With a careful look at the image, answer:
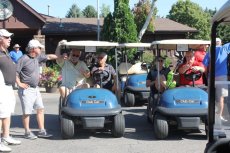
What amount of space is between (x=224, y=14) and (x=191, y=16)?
151 feet

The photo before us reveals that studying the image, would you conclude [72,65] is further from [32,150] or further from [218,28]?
[218,28]

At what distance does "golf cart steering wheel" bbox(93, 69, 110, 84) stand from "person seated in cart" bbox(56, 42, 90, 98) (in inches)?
6.2

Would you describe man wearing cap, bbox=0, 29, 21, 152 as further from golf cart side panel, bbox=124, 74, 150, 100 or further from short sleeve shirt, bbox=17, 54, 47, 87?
golf cart side panel, bbox=124, 74, 150, 100

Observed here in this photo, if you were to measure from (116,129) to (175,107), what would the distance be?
937mm

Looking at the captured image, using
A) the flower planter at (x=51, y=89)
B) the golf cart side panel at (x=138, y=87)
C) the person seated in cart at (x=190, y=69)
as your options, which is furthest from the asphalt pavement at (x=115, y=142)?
the flower planter at (x=51, y=89)

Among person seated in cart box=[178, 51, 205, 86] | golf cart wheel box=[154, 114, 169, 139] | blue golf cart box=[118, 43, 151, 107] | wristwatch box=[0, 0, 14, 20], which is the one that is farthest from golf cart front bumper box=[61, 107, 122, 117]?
wristwatch box=[0, 0, 14, 20]

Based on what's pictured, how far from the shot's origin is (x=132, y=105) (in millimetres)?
10820

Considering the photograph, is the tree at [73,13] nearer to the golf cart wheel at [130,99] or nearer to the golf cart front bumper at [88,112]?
the golf cart wheel at [130,99]

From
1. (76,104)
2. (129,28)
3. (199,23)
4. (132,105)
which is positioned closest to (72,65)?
(76,104)

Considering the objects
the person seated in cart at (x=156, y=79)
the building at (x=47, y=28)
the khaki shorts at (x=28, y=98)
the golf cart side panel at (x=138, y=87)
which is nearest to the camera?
the khaki shorts at (x=28, y=98)

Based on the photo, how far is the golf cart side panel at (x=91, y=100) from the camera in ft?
23.0

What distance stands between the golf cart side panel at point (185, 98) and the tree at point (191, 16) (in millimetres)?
37738

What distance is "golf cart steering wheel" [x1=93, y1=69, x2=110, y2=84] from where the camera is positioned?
799 cm

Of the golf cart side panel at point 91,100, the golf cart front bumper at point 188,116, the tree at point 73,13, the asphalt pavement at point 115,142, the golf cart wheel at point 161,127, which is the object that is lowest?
the asphalt pavement at point 115,142
